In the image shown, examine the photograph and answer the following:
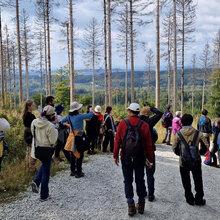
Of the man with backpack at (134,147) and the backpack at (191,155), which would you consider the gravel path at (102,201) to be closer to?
the man with backpack at (134,147)

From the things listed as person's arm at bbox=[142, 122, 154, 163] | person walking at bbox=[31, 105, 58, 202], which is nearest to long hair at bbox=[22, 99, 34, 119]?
person walking at bbox=[31, 105, 58, 202]

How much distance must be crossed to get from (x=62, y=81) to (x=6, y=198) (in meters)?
31.0

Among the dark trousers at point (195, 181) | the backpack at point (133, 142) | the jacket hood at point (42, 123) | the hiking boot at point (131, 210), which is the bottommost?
the hiking boot at point (131, 210)

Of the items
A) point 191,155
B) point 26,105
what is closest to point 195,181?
point 191,155

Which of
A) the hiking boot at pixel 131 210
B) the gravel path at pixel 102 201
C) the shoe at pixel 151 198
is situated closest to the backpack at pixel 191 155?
the gravel path at pixel 102 201

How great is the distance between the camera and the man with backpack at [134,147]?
380 cm

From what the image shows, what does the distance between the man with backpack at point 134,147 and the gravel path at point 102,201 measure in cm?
52

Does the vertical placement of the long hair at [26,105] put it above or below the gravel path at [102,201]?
above

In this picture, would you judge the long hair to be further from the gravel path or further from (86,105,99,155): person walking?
(86,105,99,155): person walking

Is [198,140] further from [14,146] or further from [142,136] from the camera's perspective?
[14,146]

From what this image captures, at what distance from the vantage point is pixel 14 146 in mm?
7863

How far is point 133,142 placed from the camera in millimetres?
3789

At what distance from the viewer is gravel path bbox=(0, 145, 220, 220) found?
411 cm

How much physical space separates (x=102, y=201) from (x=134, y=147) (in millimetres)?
1667
